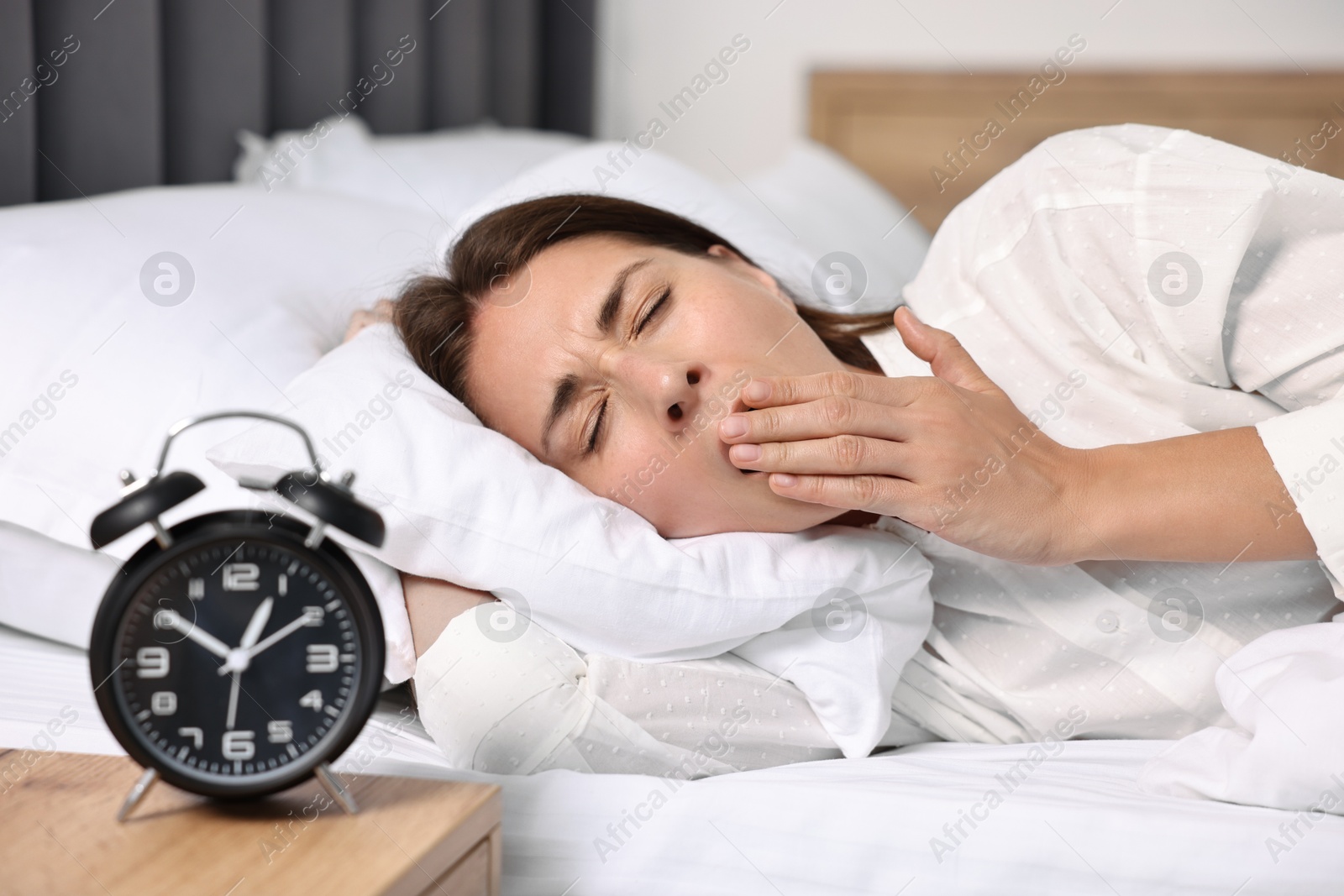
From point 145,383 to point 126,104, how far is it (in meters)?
0.66

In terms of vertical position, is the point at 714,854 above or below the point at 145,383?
below

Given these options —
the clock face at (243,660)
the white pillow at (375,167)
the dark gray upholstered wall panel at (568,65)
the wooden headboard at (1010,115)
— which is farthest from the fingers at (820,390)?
the dark gray upholstered wall panel at (568,65)

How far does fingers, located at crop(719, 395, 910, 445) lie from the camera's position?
0.82 meters

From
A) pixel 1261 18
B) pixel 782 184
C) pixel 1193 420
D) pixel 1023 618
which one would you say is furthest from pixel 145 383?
pixel 1261 18

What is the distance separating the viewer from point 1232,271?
3.04ft

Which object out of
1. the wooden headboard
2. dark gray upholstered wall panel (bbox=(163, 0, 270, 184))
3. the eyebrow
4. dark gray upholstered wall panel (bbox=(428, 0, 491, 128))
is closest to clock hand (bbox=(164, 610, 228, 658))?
the eyebrow

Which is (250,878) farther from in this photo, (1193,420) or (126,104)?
(126,104)

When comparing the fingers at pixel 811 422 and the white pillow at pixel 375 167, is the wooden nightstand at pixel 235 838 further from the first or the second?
the white pillow at pixel 375 167

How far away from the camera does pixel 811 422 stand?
0.82 m

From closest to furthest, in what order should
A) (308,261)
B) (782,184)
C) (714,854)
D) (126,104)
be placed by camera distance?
(714,854) → (308,261) → (126,104) → (782,184)

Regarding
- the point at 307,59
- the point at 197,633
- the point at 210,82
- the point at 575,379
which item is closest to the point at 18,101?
the point at 210,82

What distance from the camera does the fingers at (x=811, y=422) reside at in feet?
2.69

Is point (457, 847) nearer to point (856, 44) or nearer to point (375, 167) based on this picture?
point (375, 167)

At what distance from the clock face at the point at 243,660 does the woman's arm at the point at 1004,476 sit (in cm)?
34
